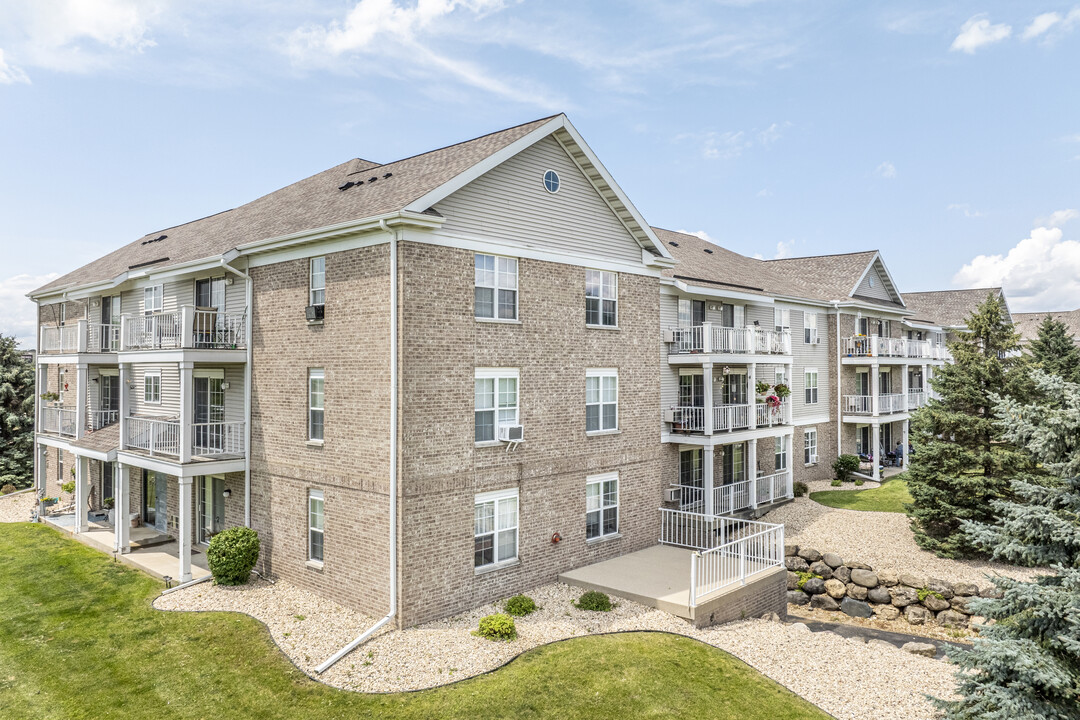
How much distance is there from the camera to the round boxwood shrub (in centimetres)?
1551

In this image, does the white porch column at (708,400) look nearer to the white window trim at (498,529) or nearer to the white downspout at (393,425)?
the white window trim at (498,529)

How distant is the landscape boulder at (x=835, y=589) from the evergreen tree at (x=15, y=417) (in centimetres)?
3499

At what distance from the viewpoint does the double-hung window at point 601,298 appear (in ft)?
58.2

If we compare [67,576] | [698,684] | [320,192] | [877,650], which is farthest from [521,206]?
[67,576]

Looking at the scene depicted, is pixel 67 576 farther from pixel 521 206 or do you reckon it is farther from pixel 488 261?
pixel 521 206

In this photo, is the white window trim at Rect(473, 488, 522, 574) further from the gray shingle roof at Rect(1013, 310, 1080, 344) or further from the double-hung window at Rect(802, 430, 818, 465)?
the gray shingle roof at Rect(1013, 310, 1080, 344)

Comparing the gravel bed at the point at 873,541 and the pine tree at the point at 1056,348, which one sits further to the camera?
the pine tree at the point at 1056,348

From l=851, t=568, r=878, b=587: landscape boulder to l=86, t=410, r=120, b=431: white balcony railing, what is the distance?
Result: 25.0m

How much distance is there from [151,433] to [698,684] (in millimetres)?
14994

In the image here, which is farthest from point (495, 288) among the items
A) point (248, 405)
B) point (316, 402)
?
point (248, 405)

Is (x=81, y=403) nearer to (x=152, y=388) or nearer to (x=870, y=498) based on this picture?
(x=152, y=388)

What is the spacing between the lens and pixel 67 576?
56.4 feet

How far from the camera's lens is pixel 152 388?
20781mm

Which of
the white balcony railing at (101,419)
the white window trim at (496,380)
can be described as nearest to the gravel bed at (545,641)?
the white window trim at (496,380)
